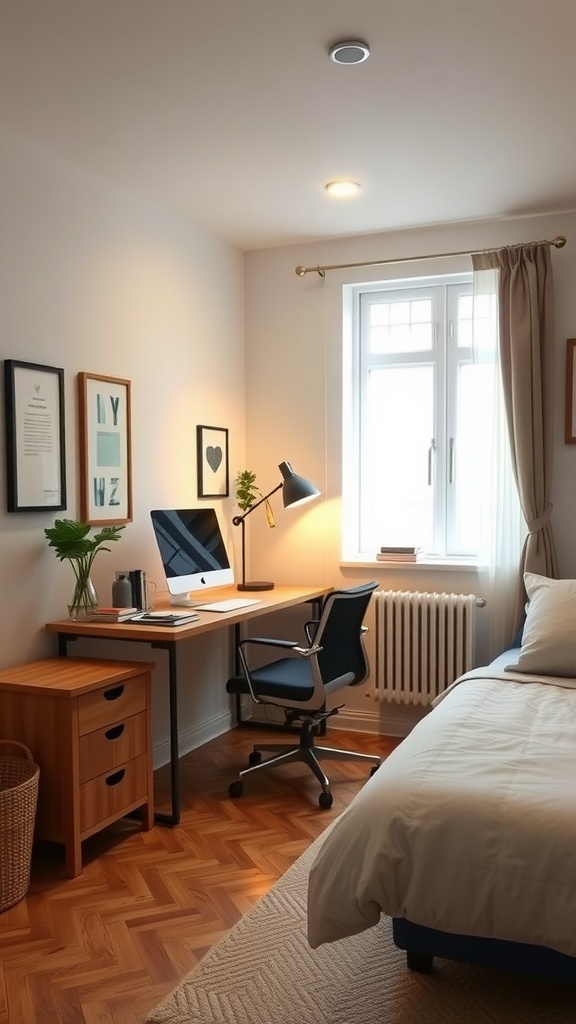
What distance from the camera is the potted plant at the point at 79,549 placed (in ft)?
10.1

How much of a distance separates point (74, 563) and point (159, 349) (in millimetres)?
1153

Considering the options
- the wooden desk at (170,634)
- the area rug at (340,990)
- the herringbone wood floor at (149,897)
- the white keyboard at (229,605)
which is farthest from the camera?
the white keyboard at (229,605)

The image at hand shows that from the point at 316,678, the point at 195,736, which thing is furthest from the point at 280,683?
the point at 195,736

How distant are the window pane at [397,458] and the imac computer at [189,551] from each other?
970 millimetres

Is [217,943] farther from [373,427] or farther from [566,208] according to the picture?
[566,208]

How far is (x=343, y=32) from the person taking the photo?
7.66 ft

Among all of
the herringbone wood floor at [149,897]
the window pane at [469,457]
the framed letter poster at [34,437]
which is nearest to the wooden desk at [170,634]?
the herringbone wood floor at [149,897]

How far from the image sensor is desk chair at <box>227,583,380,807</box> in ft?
11.0

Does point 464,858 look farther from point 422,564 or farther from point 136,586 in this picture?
point 422,564

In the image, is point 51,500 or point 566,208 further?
point 566,208

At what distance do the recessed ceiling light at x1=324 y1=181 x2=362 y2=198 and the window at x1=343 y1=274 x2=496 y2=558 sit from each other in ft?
2.56

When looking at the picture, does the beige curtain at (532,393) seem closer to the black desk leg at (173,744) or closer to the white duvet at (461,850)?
the black desk leg at (173,744)

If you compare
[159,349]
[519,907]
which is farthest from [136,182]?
[519,907]

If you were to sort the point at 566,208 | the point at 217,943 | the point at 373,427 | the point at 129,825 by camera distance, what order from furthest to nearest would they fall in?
the point at 373,427, the point at 566,208, the point at 129,825, the point at 217,943
